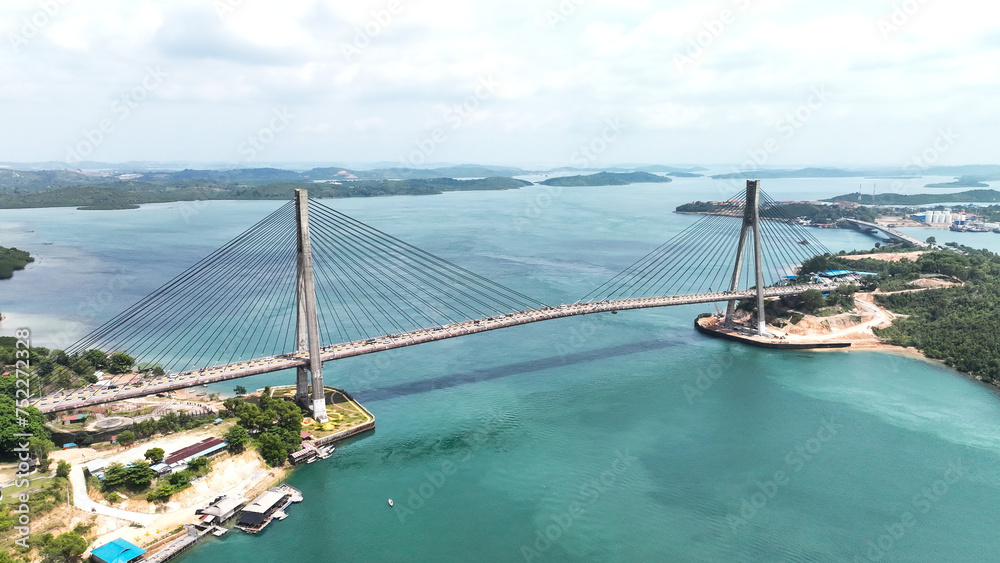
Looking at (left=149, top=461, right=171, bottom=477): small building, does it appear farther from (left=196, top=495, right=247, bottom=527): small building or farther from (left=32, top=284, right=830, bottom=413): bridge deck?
(left=32, top=284, right=830, bottom=413): bridge deck

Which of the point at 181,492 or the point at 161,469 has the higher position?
the point at 161,469

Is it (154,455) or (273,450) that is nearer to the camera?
(154,455)

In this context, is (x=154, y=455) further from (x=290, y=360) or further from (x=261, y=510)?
(x=290, y=360)

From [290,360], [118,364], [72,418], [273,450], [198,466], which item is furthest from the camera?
[118,364]

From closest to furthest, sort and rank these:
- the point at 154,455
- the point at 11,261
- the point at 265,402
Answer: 1. the point at 154,455
2. the point at 265,402
3. the point at 11,261

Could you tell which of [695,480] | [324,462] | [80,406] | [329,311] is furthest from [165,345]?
[695,480]

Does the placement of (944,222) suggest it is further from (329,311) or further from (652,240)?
(329,311)

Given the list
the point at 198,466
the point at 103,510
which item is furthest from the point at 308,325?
the point at 103,510

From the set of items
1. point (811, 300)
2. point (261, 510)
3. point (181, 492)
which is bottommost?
point (261, 510)
